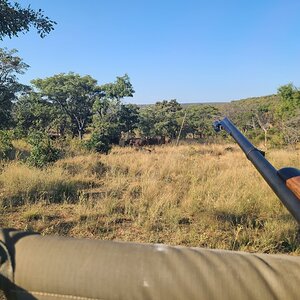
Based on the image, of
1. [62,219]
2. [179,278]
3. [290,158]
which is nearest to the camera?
[179,278]

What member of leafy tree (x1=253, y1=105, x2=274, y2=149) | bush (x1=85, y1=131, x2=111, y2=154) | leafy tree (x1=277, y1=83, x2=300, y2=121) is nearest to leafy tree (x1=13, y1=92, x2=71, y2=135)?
bush (x1=85, y1=131, x2=111, y2=154)

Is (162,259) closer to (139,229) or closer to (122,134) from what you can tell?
(139,229)

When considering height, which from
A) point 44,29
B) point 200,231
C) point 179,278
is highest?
point 44,29

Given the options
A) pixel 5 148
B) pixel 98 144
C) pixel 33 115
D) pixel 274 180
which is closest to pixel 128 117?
pixel 33 115

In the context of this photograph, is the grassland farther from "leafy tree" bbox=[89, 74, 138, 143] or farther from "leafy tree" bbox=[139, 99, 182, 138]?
"leafy tree" bbox=[139, 99, 182, 138]

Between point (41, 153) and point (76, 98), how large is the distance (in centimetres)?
3038

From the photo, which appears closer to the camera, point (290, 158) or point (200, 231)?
point (200, 231)

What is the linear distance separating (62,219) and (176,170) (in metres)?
5.07

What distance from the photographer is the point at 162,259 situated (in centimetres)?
104

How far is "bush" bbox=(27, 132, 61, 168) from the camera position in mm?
9710

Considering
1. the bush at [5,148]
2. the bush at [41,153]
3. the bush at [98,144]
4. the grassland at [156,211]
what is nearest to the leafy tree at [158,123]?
the bush at [98,144]

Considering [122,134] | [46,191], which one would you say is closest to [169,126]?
[122,134]

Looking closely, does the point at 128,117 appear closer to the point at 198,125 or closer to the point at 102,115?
the point at 102,115

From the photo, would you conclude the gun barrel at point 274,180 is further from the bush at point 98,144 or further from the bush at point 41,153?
the bush at point 98,144
